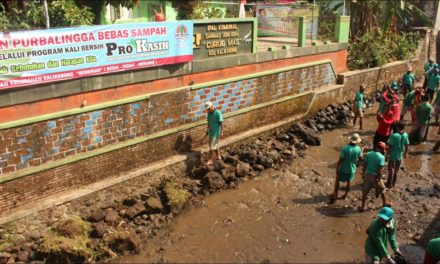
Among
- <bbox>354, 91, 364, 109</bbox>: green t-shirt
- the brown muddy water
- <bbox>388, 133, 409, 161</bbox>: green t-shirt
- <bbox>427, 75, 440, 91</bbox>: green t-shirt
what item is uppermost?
<bbox>427, 75, 440, 91</bbox>: green t-shirt

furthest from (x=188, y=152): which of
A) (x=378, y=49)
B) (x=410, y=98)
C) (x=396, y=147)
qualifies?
(x=378, y=49)

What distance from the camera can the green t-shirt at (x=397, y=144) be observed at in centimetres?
1009

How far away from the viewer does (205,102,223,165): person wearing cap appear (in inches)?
428

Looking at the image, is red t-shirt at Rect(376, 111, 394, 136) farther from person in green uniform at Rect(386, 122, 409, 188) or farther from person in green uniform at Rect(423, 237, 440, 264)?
person in green uniform at Rect(423, 237, 440, 264)

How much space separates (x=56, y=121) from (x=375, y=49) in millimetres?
14734

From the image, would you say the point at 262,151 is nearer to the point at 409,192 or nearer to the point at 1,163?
the point at 409,192

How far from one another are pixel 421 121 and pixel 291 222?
6.32m

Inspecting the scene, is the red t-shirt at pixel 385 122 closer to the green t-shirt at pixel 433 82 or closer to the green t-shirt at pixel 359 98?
the green t-shirt at pixel 359 98

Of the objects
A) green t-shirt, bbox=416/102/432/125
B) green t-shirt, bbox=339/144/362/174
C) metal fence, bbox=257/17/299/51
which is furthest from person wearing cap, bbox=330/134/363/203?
metal fence, bbox=257/17/299/51

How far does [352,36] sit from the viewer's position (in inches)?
827

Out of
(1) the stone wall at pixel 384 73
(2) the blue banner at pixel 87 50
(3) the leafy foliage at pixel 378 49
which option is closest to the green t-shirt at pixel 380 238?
(2) the blue banner at pixel 87 50

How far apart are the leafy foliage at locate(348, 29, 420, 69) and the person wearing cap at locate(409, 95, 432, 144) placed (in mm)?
5706

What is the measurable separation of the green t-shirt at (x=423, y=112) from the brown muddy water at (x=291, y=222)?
5.44ft

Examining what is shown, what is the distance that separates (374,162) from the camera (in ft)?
29.8
